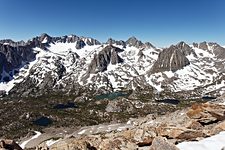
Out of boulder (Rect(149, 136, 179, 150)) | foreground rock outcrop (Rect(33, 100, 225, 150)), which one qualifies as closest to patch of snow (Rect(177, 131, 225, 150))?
boulder (Rect(149, 136, 179, 150))

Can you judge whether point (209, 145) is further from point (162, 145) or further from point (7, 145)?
point (7, 145)

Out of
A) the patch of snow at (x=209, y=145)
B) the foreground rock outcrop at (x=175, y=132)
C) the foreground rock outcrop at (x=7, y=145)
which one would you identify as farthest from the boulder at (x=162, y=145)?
the foreground rock outcrop at (x=7, y=145)

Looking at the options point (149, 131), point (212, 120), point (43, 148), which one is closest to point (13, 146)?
point (43, 148)

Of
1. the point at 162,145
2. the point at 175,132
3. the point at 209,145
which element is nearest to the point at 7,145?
the point at 175,132

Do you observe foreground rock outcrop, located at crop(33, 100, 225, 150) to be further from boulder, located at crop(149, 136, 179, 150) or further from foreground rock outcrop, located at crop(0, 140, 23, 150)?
foreground rock outcrop, located at crop(0, 140, 23, 150)

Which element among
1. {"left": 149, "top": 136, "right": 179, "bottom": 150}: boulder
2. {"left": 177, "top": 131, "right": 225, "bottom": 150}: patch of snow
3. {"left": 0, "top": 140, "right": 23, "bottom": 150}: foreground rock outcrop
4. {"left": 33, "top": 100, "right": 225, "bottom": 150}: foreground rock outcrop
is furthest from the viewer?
{"left": 0, "top": 140, "right": 23, "bottom": 150}: foreground rock outcrop

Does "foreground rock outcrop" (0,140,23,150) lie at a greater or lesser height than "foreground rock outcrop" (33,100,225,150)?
lesser

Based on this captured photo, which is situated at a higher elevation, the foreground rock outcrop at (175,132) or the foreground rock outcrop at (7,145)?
the foreground rock outcrop at (175,132)

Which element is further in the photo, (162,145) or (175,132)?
(175,132)

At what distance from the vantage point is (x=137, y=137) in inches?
1854

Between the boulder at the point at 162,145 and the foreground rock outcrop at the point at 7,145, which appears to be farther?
the foreground rock outcrop at the point at 7,145

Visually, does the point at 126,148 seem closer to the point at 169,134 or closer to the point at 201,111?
the point at 169,134

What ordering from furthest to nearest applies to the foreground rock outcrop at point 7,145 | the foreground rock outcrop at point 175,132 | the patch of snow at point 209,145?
1. the foreground rock outcrop at point 7,145
2. the foreground rock outcrop at point 175,132
3. the patch of snow at point 209,145

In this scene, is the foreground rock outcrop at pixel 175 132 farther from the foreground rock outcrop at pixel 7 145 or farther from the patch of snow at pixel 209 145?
the foreground rock outcrop at pixel 7 145
